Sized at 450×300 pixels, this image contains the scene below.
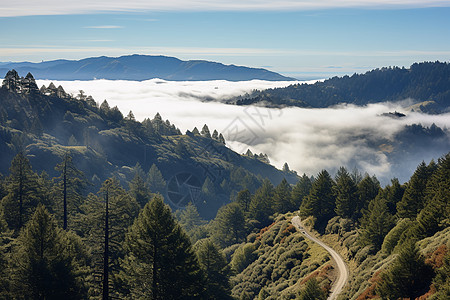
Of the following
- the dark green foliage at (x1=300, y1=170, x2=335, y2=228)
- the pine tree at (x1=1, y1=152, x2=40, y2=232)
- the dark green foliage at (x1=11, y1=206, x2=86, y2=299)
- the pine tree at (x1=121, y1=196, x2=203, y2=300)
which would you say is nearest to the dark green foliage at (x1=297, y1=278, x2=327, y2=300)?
the pine tree at (x1=121, y1=196, x2=203, y2=300)

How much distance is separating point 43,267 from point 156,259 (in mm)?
8861

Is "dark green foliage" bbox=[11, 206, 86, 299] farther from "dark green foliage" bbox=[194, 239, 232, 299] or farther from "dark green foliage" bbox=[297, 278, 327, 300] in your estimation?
"dark green foliage" bbox=[297, 278, 327, 300]

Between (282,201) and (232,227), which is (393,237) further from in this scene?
(282,201)

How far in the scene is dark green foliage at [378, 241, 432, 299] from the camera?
3572 cm

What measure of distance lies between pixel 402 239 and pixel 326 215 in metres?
33.9

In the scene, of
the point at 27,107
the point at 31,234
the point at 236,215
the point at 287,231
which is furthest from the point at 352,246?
the point at 27,107

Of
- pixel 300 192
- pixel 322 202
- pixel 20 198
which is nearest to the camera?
pixel 20 198

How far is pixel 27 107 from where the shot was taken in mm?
193375

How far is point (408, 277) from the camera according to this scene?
117ft

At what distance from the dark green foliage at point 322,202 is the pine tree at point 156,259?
52.6m

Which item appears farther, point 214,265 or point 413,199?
point 413,199

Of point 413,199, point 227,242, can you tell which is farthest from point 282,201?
point 413,199

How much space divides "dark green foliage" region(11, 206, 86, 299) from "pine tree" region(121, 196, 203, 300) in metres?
4.61

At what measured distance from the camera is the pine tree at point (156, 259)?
35688mm
